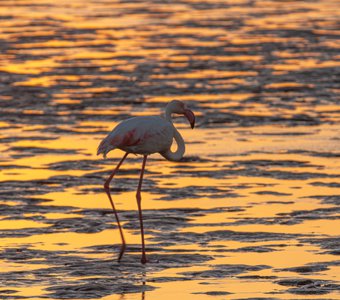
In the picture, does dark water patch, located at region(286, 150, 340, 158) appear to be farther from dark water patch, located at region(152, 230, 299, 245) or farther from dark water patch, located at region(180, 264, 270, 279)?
dark water patch, located at region(180, 264, 270, 279)

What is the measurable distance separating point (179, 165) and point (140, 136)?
343cm

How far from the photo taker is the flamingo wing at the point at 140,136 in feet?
39.9

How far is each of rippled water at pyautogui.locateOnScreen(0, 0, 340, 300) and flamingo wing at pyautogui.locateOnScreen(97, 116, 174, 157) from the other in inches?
26.8

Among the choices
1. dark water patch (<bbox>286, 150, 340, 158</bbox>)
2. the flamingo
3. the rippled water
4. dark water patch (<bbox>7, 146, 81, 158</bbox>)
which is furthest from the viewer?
dark water patch (<bbox>7, 146, 81, 158</bbox>)

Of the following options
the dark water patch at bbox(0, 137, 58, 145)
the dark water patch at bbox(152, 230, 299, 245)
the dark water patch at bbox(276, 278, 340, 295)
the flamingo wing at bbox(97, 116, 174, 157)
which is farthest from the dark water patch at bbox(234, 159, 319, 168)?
the dark water patch at bbox(276, 278, 340, 295)

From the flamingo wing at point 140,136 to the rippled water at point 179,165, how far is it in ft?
2.23

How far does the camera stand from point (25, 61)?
81.4 feet

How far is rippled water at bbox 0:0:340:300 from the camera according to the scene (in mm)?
10734

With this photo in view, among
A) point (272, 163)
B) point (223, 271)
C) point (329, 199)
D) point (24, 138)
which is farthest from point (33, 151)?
point (223, 271)

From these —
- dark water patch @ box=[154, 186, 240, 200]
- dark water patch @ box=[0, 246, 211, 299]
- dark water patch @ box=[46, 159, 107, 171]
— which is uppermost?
dark water patch @ box=[0, 246, 211, 299]

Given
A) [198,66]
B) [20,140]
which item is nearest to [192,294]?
[20,140]

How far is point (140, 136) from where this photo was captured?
1229cm

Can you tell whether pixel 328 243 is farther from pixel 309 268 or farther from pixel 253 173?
pixel 253 173

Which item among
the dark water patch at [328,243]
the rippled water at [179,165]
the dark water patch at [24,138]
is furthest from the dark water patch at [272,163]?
the dark water patch at [328,243]
